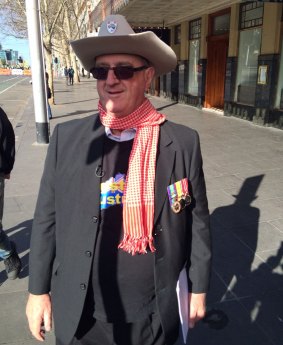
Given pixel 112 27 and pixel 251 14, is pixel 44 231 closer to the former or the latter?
pixel 112 27

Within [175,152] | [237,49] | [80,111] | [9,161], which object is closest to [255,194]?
[9,161]

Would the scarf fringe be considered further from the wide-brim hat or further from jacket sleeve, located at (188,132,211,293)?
the wide-brim hat

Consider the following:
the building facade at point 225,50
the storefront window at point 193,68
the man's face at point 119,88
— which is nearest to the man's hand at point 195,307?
the man's face at point 119,88

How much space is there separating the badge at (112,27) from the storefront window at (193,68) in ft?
47.1

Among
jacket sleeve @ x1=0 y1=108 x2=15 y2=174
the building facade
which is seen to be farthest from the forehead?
the building facade

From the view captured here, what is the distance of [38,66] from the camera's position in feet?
28.0

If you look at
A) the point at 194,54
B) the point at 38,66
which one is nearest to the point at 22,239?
the point at 38,66

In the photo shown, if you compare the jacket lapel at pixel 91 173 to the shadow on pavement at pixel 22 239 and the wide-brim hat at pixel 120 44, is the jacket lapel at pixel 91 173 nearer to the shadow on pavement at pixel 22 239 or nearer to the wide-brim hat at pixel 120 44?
the wide-brim hat at pixel 120 44

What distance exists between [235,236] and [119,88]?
2.91 m

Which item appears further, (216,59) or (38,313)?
(216,59)

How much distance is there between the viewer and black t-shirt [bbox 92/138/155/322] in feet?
5.52

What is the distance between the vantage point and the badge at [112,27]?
165 centimetres

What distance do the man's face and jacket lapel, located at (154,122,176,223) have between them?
0.23 meters

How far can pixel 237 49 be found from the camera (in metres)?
11.7
